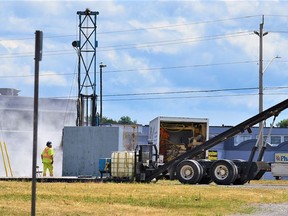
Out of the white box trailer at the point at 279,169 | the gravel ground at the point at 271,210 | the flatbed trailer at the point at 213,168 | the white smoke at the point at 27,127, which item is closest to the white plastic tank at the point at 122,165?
the flatbed trailer at the point at 213,168

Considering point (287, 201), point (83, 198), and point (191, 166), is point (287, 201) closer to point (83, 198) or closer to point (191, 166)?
point (83, 198)

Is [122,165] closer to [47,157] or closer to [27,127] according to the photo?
[47,157]

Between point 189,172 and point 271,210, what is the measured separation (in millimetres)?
11861

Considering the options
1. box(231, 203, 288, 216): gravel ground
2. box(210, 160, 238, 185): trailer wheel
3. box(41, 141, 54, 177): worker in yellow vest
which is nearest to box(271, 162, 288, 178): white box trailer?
box(210, 160, 238, 185): trailer wheel

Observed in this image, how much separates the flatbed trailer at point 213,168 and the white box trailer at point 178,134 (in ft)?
16.7

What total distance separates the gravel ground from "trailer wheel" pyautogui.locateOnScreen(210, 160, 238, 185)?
9815 millimetres

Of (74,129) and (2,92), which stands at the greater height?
(2,92)

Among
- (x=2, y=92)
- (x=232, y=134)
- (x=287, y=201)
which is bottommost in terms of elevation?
(x=287, y=201)

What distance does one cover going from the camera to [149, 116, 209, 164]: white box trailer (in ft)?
108

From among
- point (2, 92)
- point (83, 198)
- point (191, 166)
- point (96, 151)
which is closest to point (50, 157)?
point (96, 151)

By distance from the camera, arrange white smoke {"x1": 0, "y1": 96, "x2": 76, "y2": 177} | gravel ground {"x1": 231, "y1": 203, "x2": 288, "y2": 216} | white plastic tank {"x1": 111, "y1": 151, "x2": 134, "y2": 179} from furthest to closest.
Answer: white smoke {"x1": 0, "y1": 96, "x2": 76, "y2": 177} → white plastic tank {"x1": 111, "y1": 151, "x2": 134, "y2": 179} → gravel ground {"x1": 231, "y1": 203, "x2": 288, "y2": 216}

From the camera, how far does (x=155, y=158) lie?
95.7 ft

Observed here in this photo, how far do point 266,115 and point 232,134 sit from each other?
1.54 m

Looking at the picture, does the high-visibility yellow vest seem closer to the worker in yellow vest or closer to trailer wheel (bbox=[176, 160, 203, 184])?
the worker in yellow vest
